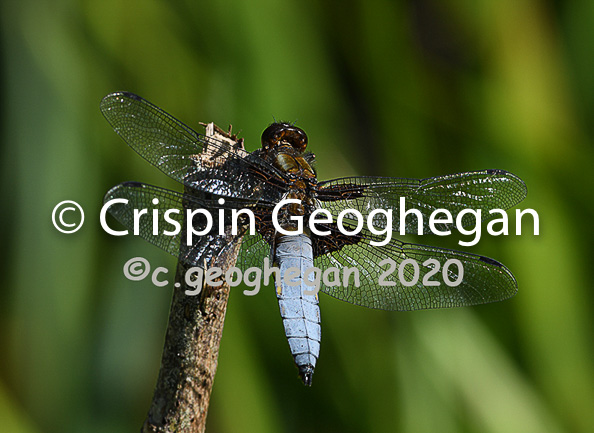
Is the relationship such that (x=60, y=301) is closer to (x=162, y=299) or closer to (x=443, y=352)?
(x=162, y=299)

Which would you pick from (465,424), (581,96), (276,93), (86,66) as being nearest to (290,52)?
(276,93)

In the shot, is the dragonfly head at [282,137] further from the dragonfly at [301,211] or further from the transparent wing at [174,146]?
the transparent wing at [174,146]

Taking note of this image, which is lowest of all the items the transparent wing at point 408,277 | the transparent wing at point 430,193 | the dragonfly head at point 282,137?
the transparent wing at point 408,277

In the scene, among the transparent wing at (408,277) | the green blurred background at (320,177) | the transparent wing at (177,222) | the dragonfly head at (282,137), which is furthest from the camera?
the green blurred background at (320,177)

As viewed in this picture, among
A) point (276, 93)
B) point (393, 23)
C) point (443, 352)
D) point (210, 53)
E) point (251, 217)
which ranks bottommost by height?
point (443, 352)

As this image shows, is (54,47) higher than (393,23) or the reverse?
the reverse

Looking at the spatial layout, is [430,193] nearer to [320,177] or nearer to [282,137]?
[282,137]

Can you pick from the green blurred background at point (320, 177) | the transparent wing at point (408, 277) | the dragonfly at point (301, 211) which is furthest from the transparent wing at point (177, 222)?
Answer: the green blurred background at point (320, 177)
